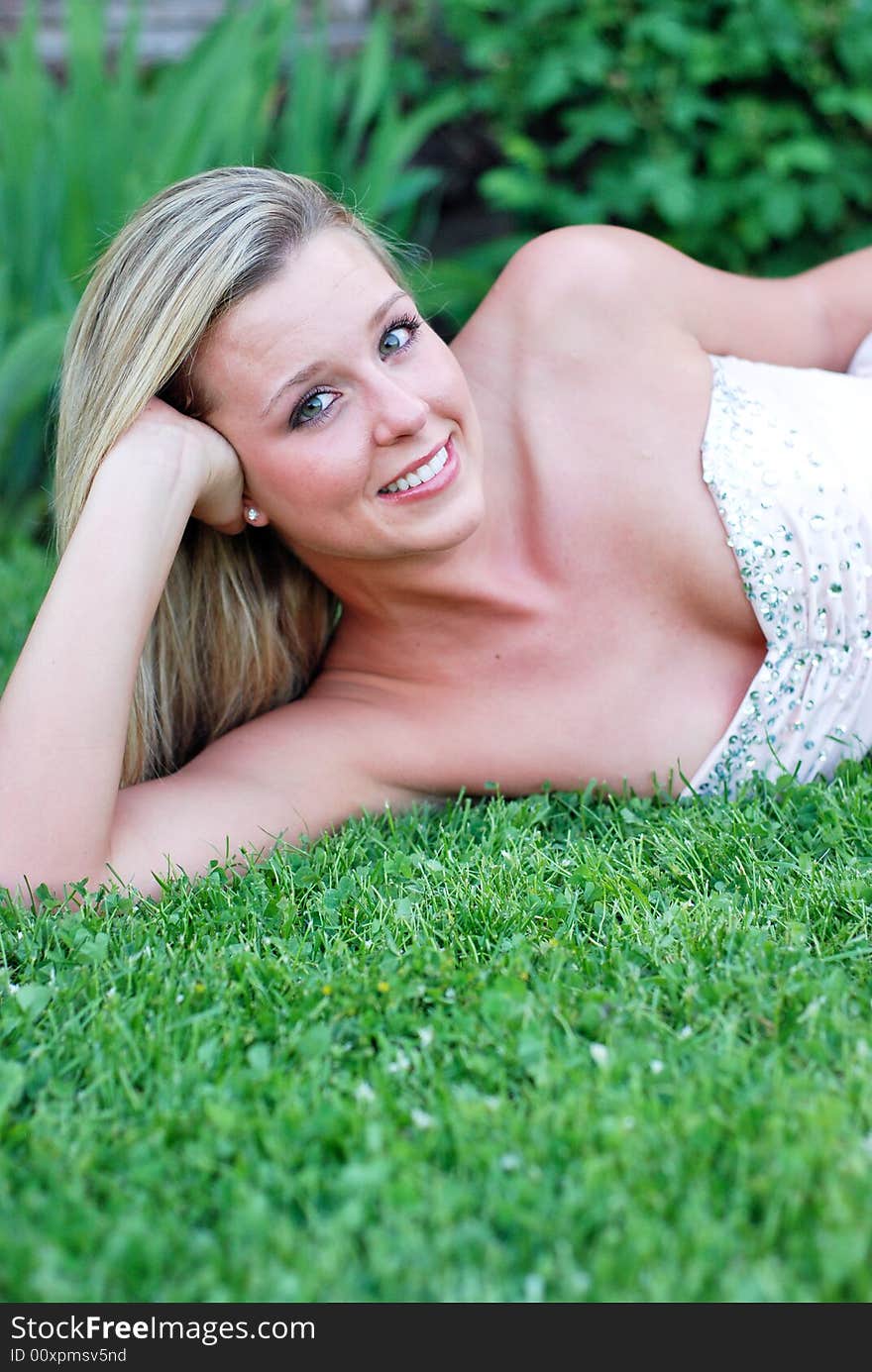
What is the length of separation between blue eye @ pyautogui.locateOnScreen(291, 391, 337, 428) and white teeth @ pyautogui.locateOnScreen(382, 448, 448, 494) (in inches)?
7.3

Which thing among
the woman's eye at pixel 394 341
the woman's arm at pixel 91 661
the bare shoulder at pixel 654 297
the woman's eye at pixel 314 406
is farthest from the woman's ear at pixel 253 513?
the bare shoulder at pixel 654 297

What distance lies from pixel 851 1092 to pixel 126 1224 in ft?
3.01

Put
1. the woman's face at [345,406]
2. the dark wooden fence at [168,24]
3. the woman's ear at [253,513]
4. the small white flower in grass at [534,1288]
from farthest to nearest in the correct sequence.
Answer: the dark wooden fence at [168,24], the woman's ear at [253,513], the woman's face at [345,406], the small white flower in grass at [534,1288]

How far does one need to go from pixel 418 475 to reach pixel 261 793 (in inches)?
27.5

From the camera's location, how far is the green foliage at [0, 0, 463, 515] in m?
4.68

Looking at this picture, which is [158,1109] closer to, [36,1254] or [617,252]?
[36,1254]

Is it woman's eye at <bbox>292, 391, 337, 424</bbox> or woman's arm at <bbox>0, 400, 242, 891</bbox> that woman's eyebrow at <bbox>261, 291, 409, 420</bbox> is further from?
woman's arm at <bbox>0, 400, 242, 891</bbox>

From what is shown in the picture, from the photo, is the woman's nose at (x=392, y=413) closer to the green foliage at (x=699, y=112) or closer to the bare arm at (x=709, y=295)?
the bare arm at (x=709, y=295)

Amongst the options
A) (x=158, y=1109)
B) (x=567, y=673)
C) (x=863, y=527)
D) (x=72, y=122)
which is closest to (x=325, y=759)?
(x=567, y=673)

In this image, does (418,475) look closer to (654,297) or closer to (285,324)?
(285,324)

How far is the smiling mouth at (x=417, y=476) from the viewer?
101 inches

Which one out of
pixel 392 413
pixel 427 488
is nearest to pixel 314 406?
pixel 392 413

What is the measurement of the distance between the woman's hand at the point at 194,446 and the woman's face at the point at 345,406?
0.03 m

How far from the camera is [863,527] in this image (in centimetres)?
281
